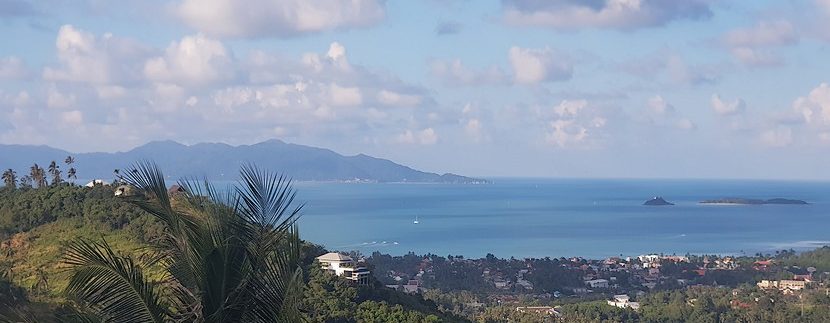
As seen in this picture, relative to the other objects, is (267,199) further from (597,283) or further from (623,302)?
(597,283)

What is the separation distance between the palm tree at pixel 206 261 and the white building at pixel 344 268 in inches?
883

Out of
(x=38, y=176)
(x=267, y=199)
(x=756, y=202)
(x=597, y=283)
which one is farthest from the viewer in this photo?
(x=756, y=202)

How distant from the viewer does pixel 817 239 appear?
8681 centimetres

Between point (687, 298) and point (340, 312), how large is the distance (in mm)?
26443

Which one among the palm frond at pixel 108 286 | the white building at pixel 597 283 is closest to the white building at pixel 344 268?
the palm frond at pixel 108 286

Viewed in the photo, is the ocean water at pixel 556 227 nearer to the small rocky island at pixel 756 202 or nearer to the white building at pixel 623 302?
the small rocky island at pixel 756 202

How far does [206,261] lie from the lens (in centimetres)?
419

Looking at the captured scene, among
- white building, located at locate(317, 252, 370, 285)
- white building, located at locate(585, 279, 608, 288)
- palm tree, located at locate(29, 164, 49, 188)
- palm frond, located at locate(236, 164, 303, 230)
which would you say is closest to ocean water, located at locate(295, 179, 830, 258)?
white building, located at locate(585, 279, 608, 288)

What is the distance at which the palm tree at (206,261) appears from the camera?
4.06 m

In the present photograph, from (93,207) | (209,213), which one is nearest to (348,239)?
(93,207)

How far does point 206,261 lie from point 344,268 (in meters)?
25.3

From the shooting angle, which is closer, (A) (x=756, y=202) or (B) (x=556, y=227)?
(B) (x=556, y=227)

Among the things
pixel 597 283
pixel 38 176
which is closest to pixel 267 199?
pixel 38 176

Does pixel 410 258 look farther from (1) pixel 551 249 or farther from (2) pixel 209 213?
(2) pixel 209 213
